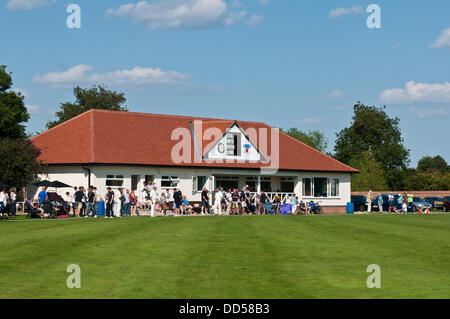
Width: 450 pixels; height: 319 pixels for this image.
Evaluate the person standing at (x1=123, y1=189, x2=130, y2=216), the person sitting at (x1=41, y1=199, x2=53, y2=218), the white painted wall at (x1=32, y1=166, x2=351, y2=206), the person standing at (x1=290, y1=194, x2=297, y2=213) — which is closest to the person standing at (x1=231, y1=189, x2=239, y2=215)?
the person standing at (x1=290, y1=194, x2=297, y2=213)

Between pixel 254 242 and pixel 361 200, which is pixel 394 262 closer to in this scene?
pixel 254 242

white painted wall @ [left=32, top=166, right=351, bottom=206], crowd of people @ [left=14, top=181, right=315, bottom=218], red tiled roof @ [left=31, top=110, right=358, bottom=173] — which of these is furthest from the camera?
red tiled roof @ [left=31, top=110, right=358, bottom=173]

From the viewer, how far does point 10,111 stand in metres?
50.5

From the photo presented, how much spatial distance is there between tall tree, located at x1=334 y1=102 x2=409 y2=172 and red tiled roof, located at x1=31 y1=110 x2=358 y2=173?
42347mm

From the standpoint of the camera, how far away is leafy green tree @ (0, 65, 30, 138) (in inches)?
1972

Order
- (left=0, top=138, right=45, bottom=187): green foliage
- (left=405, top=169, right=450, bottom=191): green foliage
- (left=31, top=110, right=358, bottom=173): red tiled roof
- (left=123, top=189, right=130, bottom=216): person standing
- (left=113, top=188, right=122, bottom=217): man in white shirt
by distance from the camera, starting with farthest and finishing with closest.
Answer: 1. (left=405, top=169, right=450, bottom=191): green foliage
2. (left=31, top=110, right=358, bottom=173): red tiled roof
3. (left=0, top=138, right=45, bottom=187): green foliage
4. (left=123, top=189, right=130, bottom=216): person standing
5. (left=113, top=188, right=122, bottom=217): man in white shirt

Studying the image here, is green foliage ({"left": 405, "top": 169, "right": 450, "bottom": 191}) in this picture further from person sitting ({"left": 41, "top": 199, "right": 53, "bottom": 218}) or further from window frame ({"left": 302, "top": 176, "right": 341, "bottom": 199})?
person sitting ({"left": 41, "top": 199, "right": 53, "bottom": 218})

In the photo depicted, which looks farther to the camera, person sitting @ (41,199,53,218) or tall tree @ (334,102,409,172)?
tall tree @ (334,102,409,172)

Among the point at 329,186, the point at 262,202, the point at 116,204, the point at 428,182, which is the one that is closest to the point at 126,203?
the point at 116,204

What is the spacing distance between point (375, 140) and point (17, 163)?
67.0m

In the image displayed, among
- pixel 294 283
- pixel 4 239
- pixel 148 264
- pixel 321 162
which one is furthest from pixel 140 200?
pixel 294 283

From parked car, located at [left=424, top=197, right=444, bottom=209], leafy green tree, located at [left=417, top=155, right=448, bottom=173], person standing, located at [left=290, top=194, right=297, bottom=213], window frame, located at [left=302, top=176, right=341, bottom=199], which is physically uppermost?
leafy green tree, located at [left=417, top=155, right=448, bottom=173]

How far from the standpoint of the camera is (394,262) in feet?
45.3

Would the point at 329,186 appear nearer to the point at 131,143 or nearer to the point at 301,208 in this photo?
the point at 301,208
